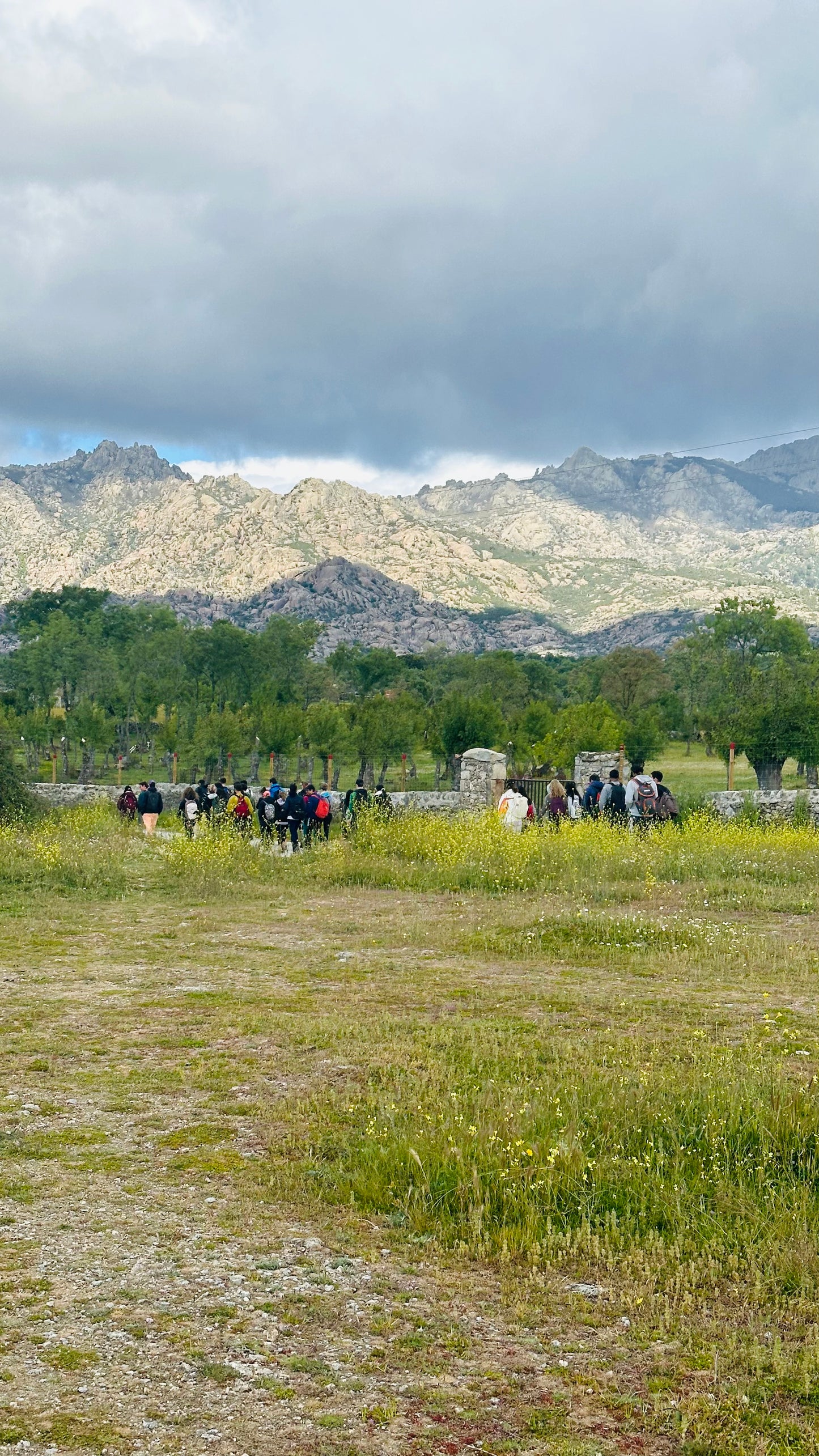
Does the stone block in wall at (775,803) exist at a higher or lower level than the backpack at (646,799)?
lower

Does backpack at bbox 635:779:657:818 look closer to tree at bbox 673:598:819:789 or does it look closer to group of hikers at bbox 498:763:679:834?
group of hikers at bbox 498:763:679:834

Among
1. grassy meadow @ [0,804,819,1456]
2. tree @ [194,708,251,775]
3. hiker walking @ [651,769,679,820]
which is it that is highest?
tree @ [194,708,251,775]

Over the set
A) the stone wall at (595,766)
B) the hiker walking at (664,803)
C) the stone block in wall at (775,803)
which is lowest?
the stone block in wall at (775,803)

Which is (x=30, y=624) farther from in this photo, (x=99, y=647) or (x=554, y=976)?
(x=554, y=976)

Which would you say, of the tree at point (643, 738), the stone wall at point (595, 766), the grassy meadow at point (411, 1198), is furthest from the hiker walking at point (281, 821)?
the tree at point (643, 738)

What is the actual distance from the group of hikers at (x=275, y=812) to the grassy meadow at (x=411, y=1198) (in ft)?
28.7

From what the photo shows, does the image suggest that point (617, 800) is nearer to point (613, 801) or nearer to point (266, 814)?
point (613, 801)

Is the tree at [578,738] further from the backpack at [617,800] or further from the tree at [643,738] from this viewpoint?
the backpack at [617,800]

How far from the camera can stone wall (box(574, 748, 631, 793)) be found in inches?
1106

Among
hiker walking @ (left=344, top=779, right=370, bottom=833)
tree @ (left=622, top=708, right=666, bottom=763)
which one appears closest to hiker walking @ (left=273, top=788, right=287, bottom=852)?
hiker walking @ (left=344, top=779, right=370, bottom=833)

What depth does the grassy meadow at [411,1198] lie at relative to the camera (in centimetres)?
367

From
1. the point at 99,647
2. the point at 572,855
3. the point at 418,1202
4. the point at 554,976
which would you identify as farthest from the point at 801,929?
the point at 99,647

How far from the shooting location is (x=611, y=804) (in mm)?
22828

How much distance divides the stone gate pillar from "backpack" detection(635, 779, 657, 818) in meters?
5.21
